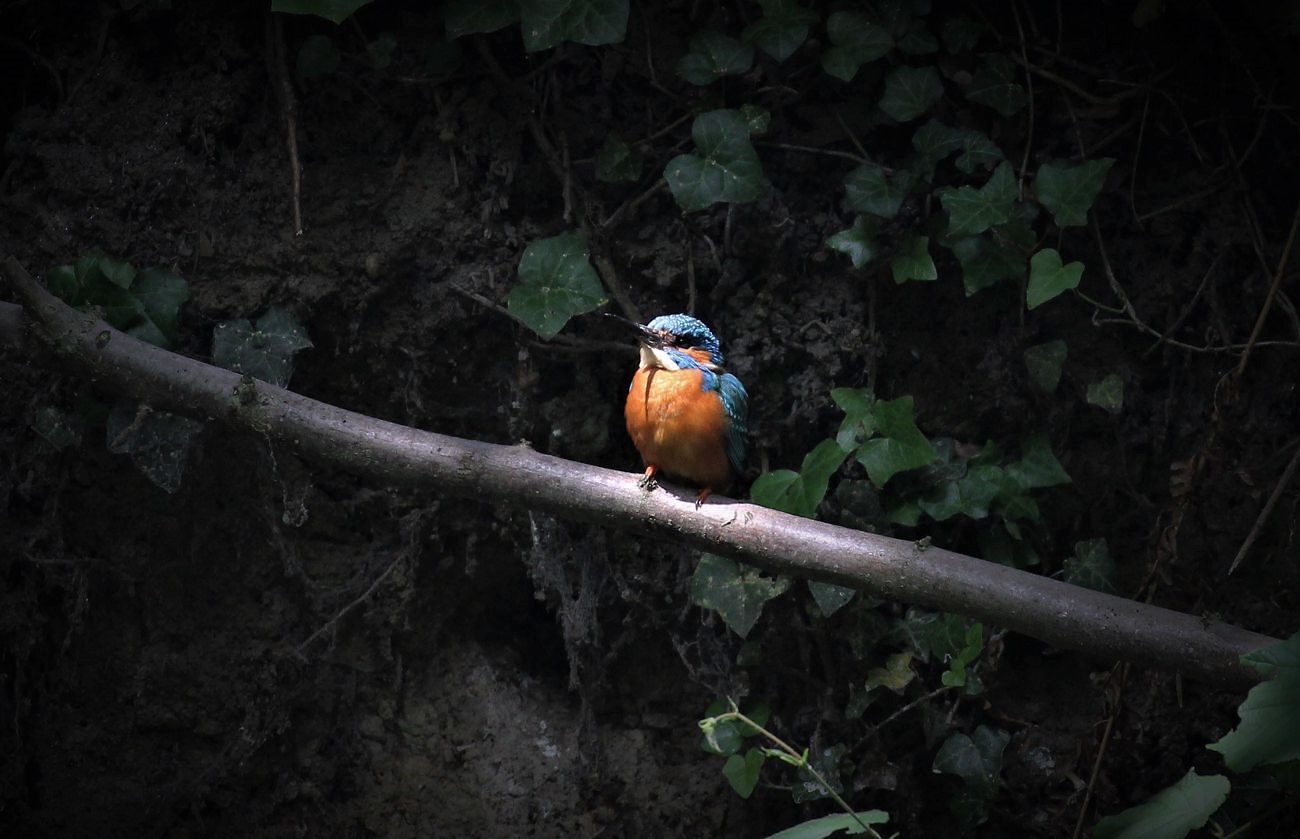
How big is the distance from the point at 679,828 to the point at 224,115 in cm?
255

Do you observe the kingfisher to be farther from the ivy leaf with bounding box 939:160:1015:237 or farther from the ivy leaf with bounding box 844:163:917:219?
the ivy leaf with bounding box 939:160:1015:237

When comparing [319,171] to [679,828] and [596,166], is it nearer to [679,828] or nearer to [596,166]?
[596,166]

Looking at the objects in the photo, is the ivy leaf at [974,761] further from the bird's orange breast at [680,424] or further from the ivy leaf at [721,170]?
the ivy leaf at [721,170]

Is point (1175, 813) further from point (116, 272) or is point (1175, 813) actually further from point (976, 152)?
point (116, 272)

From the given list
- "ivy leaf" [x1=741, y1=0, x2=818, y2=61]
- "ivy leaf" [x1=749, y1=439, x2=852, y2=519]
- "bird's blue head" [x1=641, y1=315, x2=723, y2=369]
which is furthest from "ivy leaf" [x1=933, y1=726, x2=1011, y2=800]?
"ivy leaf" [x1=741, y1=0, x2=818, y2=61]

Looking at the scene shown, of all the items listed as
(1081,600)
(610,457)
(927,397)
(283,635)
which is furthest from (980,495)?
(283,635)

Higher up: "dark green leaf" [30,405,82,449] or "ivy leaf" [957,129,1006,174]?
"ivy leaf" [957,129,1006,174]

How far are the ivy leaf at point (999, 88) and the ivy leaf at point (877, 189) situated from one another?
0.31 m

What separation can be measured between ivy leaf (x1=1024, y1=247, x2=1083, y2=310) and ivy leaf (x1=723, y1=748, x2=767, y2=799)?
1.46 metres

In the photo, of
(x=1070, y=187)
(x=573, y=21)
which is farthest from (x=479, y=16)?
(x=1070, y=187)

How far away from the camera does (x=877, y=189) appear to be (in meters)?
3.06

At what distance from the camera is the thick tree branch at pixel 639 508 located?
2.37 metres

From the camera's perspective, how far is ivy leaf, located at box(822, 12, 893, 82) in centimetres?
303

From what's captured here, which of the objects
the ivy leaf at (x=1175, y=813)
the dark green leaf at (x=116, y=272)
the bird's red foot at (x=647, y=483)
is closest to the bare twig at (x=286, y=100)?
the dark green leaf at (x=116, y=272)
